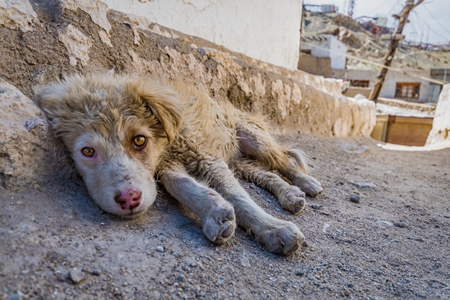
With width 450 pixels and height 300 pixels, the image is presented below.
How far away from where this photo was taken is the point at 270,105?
461 cm

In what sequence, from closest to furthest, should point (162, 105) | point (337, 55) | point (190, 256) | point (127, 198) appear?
point (190, 256)
point (127, 198)
point (162, 105)
point (337, 55)

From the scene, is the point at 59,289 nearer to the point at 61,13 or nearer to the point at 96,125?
the point at 96,125

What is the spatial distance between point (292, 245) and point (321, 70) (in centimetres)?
1998

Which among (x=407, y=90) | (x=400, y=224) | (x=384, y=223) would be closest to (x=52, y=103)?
(x=384, y=223)

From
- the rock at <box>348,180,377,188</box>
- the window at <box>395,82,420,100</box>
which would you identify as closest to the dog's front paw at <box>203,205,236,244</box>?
the rock at <box>348,180,377,188</box>

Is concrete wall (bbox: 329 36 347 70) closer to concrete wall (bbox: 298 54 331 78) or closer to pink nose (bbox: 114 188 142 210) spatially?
concrete wall (bbox: 298 54 331 78)

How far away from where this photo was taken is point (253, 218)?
2.08 meters

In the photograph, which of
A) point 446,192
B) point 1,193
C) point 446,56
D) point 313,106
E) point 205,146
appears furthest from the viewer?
point 446,56

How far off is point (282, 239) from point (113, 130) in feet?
3.87

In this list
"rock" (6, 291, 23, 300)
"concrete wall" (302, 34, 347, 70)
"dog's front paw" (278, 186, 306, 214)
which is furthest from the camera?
"concrete wall" (302, 34, 347, 70)

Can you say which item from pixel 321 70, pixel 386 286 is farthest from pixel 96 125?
pixel 321 70

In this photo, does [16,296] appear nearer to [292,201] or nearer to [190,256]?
[190,256]

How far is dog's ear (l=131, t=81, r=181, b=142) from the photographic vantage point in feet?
7.29

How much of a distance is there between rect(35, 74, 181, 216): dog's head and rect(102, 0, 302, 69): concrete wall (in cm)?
164
